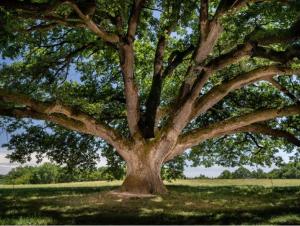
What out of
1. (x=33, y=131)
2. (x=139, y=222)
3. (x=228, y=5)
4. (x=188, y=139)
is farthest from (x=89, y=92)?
(x=139, y=222)

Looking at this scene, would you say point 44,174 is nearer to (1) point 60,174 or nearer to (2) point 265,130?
(1) point 60,174

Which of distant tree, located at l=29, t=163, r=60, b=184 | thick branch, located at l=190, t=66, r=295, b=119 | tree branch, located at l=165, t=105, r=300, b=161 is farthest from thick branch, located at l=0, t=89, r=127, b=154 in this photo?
distant tree, located at l=29, t=163, r=60, b=184

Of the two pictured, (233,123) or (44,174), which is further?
(44,174)

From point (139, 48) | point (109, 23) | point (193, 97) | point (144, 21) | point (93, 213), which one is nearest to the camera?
point (93, 213)

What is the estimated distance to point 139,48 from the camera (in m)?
28.8

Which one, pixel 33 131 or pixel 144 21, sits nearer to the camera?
pixel 144 21

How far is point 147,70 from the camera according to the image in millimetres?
28891

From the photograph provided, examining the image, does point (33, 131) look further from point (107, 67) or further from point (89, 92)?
point (107, 67)

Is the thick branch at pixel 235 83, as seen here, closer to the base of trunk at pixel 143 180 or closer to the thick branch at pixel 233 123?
the thick branch at pixel 233 123

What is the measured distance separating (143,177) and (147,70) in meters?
10.8

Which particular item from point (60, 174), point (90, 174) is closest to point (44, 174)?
point (60, 174)

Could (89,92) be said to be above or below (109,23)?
below

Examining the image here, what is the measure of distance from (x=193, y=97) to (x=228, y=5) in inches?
170

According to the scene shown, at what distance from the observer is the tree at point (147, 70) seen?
17969 millimetres
